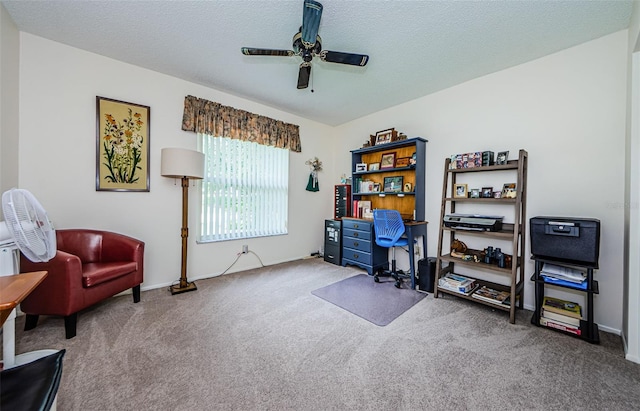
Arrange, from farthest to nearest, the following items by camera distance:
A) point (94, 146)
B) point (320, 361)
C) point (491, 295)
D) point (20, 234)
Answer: point (94, 146)
point (491, 295)
point (320, 361)
point (20, 234)

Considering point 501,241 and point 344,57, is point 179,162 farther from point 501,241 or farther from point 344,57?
point 501,241

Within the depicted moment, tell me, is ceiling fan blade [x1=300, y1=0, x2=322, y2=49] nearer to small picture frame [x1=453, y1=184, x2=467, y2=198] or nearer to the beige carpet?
small picture frame [x1=453, y1=184, x2=467, y2=198]

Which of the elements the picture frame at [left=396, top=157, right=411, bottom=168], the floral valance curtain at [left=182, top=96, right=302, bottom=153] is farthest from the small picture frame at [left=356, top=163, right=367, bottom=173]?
the floral valance curtain at [left=182, top=96, right=302, bottom=153]

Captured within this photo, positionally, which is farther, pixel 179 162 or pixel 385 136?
pixel 385 136

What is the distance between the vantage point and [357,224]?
377 cm

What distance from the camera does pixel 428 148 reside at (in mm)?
3416

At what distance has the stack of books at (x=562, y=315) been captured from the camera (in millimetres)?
2004

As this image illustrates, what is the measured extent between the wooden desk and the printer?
3217 millimetres

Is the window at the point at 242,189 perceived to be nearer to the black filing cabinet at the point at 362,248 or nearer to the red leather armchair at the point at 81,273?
the red leather armchair at the point at 81,273

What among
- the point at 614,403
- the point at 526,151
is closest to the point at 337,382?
the point at 614,403

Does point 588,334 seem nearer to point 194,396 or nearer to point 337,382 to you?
point 337,382

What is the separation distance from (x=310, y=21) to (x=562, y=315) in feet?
10.5

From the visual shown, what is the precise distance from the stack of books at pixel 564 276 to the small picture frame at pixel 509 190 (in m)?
0.71

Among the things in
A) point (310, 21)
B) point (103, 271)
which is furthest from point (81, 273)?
point (310, 21)
